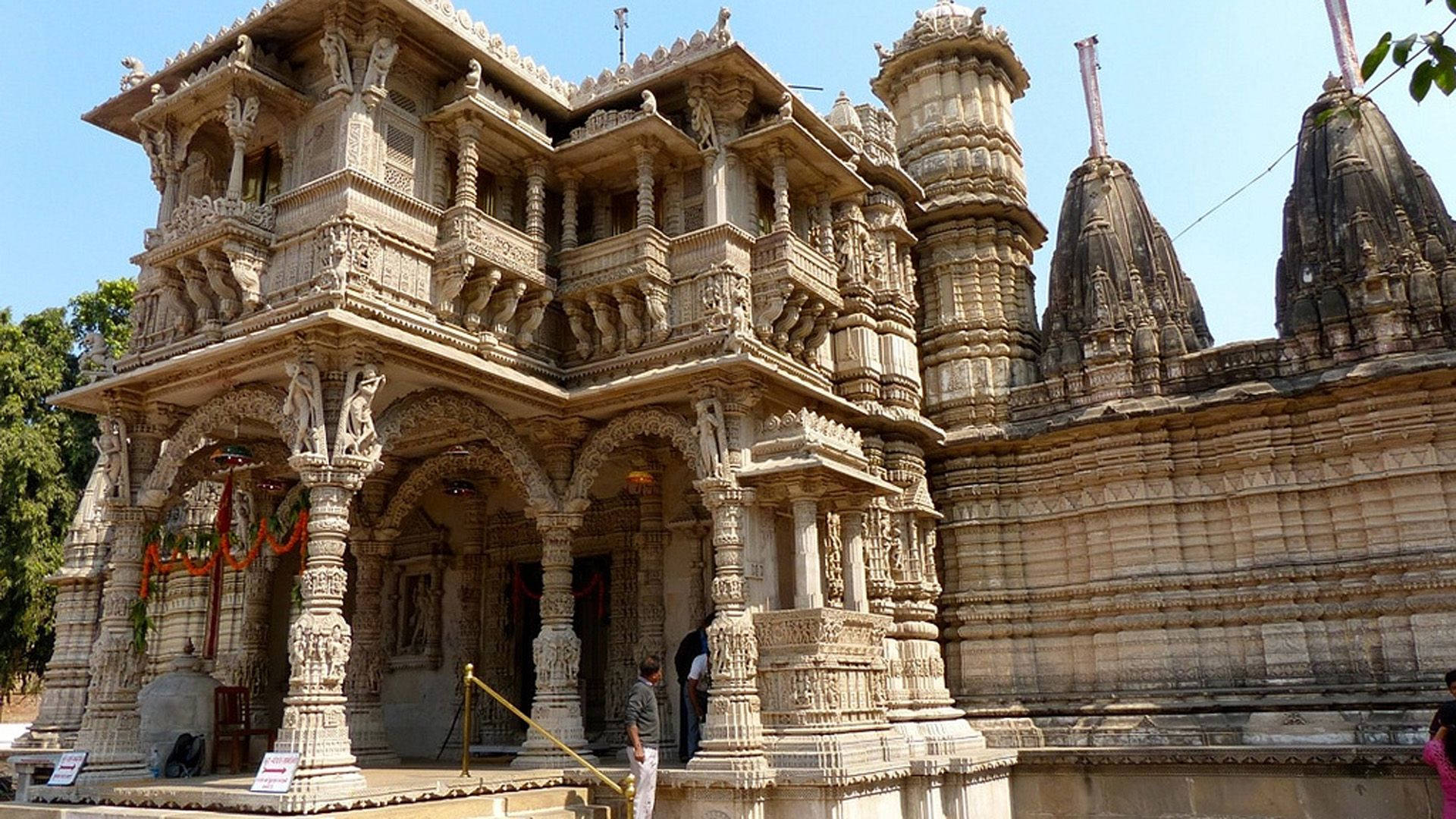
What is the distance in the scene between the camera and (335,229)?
11.3m

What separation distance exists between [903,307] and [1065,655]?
5.59m

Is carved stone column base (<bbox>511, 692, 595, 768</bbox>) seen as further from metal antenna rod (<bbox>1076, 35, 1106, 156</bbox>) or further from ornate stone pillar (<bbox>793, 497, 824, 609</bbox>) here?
metal antenna rod (<bbox>1076, 35, 1106, 156</bbox>)

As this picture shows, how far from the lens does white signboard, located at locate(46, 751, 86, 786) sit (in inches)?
449

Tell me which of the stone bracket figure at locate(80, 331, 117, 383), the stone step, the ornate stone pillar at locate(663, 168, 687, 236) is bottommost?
the stone step

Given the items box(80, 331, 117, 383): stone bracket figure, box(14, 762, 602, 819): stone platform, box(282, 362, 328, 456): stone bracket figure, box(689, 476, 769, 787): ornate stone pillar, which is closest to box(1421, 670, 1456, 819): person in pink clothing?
box(689, 476, 769, 787): ornate stone pillar

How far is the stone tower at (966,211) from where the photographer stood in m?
17.3

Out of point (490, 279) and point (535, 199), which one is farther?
point (535, 199)

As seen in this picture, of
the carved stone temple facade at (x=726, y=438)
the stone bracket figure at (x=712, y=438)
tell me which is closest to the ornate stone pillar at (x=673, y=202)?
the carved stone temple facade at (x=726, y=438)

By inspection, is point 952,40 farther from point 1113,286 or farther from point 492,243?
point 492,243

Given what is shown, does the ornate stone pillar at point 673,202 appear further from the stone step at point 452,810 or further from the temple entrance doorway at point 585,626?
the stone step at point 452,810

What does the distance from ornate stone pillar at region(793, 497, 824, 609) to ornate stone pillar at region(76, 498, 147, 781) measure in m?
7.65

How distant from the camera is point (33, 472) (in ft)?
85.6

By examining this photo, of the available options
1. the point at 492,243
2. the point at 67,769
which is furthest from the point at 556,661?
the point at 67,769

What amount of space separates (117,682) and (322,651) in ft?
11.7
